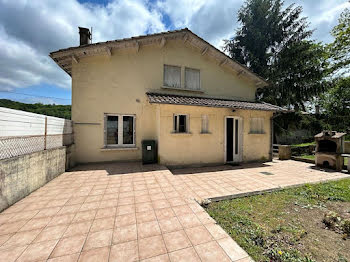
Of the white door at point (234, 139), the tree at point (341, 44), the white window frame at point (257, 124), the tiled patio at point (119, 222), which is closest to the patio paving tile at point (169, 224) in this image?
the tiled patio at point (119, 222)

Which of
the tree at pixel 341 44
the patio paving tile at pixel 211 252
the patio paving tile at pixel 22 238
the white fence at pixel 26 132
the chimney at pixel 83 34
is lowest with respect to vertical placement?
the patio paving tile at pixel 211 252

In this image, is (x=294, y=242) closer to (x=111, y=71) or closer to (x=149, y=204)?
(x=149, y=204)

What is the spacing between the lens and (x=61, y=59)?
275 inches

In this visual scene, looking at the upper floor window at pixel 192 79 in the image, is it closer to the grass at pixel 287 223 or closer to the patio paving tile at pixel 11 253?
the grass at pixel 287 223

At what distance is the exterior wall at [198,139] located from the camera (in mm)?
6793

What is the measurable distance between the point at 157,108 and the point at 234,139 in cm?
494

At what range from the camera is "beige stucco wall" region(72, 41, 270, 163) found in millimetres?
7102

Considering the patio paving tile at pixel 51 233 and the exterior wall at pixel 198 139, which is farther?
the exterior wall at pixel 198 139

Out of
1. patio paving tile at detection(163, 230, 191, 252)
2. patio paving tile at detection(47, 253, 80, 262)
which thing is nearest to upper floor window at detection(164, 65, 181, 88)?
patio paving tile at detection(163, 230, 191, 252)

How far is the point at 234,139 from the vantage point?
8.15m

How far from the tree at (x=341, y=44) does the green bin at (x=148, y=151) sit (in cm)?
1998

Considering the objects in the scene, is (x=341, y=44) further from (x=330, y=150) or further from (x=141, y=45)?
(x=141, y=45)

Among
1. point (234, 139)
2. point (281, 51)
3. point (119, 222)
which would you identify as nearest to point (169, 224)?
point (119, 222)

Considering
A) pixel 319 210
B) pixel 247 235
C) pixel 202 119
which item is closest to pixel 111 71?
A: pixel 202 119
